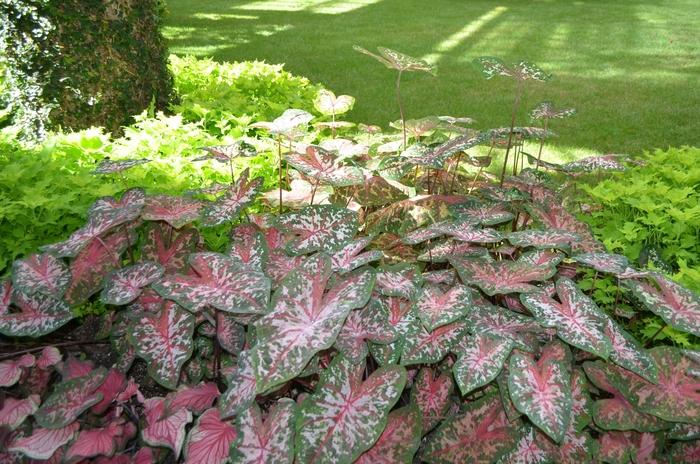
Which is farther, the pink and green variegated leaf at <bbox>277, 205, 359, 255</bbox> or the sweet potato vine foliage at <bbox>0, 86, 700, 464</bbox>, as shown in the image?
the pink and green variegated leaf at <bbox>277, 205, 359, 255</bbox>

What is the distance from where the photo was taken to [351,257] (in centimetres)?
162

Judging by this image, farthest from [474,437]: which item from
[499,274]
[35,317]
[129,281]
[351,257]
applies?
[35,317]

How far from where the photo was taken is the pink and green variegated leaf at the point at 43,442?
1.44 meters

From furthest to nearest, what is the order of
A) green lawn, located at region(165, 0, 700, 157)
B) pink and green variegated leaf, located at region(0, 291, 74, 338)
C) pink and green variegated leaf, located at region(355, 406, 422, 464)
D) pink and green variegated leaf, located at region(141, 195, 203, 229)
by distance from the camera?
green lawn, located at region(165, 0, 700, 157)
pink and green variegated leaf, located at region(141, 195, 203, 229)
pink and green variegated leaf, located at region(0, 291, 74, 338)
pink and green variegated leaf, located at region(355, 406, 422, 464)

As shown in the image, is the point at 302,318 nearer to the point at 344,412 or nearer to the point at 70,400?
the point at 344,412

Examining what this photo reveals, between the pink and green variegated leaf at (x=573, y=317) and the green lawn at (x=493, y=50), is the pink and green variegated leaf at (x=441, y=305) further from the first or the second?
the green lawn at (x=493, y=50)

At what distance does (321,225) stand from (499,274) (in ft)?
1.62

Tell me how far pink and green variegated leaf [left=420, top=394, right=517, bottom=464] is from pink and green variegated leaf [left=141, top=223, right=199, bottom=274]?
0.82 meters

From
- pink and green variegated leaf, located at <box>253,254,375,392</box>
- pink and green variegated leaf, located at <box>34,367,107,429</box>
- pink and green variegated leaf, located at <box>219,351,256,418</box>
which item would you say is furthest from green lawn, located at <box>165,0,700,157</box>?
pink and green variegated leaf, located at <box>34,367,107,429</box>

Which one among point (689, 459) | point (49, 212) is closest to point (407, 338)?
point (689, 459)

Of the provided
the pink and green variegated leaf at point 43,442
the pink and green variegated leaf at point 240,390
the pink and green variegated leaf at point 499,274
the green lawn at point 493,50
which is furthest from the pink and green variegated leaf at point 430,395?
the green lawn at point 493,50

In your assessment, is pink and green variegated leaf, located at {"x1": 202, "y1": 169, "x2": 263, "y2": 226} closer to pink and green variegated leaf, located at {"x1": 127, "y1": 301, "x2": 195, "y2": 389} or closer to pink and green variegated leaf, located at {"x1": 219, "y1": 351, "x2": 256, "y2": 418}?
pink and green variegated leaf, located at {"x1": 127, "y1": 301, "x2": 195, "y2": 389}

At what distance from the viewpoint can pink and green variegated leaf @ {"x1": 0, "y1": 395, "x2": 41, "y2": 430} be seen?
5.02 feet

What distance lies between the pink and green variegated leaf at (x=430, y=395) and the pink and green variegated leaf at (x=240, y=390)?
384 millimetres
